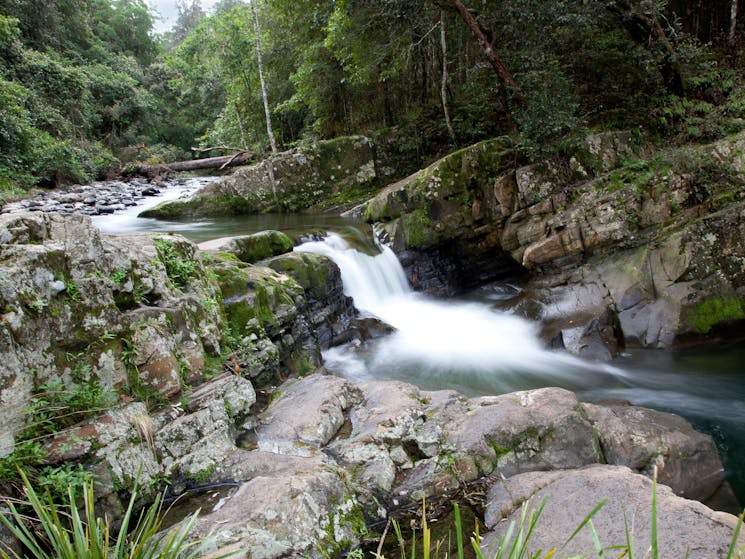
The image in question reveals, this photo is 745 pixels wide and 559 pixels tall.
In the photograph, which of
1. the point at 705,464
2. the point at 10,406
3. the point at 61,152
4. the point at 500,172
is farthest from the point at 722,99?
the point at 61,152

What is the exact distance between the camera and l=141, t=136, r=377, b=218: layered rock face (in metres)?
14.1

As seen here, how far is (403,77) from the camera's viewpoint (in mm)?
15547

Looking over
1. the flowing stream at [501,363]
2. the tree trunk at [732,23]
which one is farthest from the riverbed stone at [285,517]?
the tree trunk at [732,23]

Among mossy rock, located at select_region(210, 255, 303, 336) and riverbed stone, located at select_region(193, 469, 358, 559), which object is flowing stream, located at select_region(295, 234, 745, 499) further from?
riverbed stone, located at select_region(193, 469, 358, 559)

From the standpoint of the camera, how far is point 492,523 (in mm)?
3002

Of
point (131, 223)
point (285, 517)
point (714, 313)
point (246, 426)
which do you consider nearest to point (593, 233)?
point (714, 313)

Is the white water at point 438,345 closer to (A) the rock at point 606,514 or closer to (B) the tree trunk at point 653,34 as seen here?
(A) the rock at point 606,514

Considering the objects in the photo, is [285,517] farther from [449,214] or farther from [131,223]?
[131,223]

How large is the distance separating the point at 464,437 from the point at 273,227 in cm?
913

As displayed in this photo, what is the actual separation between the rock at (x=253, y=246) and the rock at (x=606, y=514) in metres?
5.35

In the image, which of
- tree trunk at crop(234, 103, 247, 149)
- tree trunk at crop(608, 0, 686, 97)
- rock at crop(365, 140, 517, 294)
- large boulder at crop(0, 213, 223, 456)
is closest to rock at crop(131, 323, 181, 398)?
large boulder at crop(0, 213, 223, 456)

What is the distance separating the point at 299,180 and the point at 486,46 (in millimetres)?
7005

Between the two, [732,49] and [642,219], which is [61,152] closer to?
[642,219]

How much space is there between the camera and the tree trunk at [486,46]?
9.48 meters
